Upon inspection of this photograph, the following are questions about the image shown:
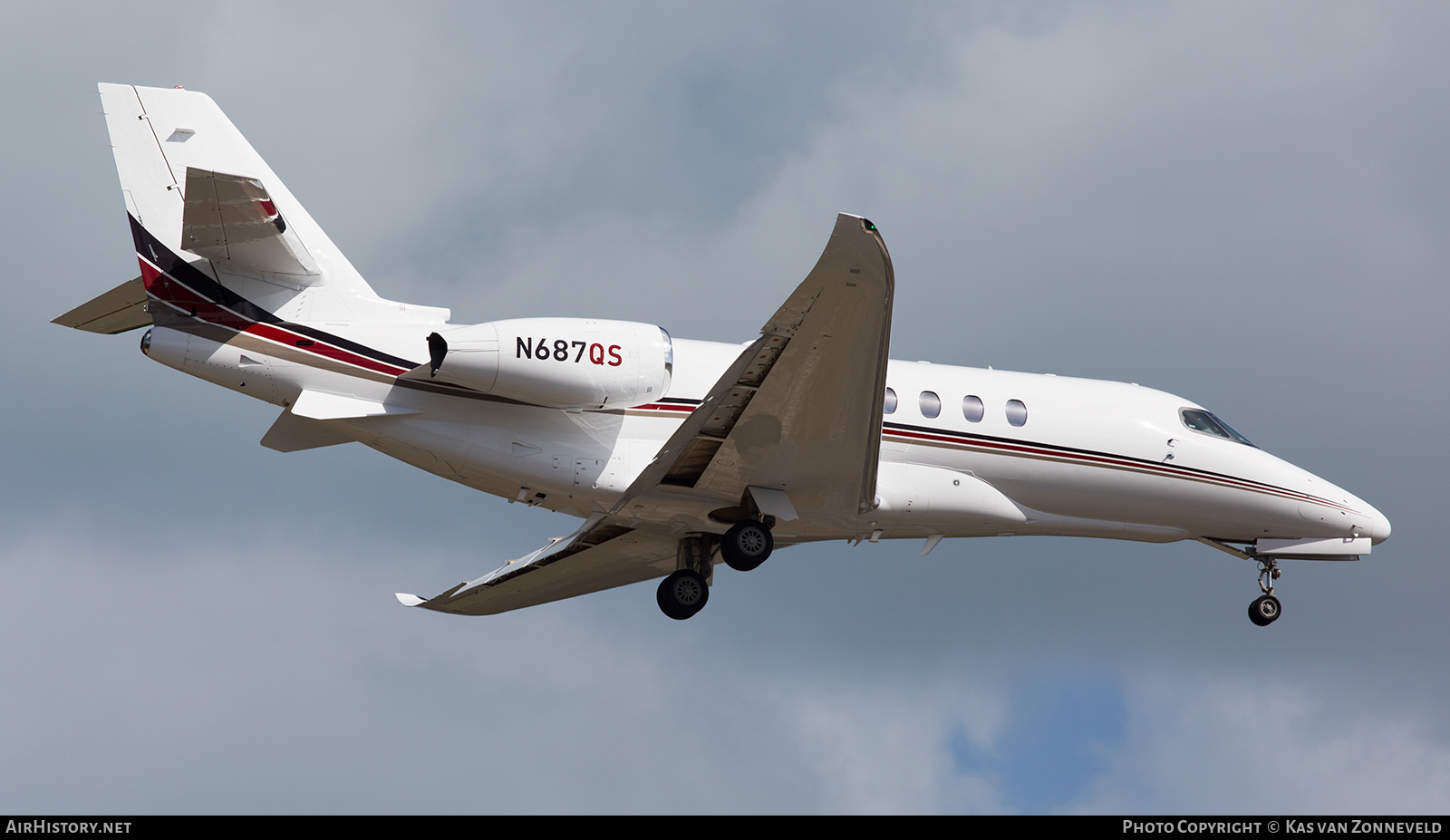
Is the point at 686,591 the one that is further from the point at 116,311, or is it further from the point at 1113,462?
the point at 116,311

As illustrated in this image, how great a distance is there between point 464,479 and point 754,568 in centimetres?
379

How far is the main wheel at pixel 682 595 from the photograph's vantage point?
20781 mm

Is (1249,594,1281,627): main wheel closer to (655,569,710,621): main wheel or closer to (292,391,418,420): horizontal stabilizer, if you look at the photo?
(655,569,710,621): main wheel

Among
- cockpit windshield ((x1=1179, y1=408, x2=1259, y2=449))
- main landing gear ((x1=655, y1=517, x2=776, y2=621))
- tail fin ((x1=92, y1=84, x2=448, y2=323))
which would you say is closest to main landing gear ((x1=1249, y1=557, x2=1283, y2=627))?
cockpit windshield ((x1=1179, y1=408, x2=1259, y2=449))

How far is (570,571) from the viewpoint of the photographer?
22.9 m

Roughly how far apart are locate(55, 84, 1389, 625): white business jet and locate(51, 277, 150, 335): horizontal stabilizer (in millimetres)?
31

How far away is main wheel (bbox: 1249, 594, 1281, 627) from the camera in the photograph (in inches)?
883

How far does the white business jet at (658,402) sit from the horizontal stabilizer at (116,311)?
3 centimetres

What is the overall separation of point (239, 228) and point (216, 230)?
0.25 meters

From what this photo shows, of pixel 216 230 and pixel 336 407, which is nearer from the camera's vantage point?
pixel 216 230

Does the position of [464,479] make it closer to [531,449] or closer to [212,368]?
[531,449]

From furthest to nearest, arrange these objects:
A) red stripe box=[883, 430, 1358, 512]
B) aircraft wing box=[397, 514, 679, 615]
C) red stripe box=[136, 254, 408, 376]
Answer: aircraft wing box=[397, 514, 679, 615], red stripe box=[883, 430, 1358, 512], red stripe box=[136, 254, 408, 376]

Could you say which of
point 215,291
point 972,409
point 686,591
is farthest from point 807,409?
point 215,291

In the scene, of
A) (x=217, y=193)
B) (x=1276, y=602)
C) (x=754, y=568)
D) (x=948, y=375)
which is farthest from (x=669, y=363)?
(x=1276, y=602)
